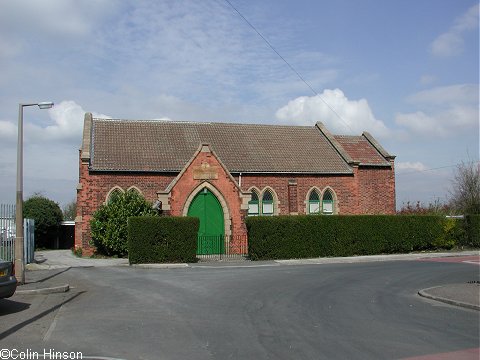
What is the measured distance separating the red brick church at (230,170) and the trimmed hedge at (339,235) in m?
3.83

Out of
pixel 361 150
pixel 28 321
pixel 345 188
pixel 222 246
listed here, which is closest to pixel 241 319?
pixel 28 321

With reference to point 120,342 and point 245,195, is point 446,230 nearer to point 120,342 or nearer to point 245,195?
point 245,195

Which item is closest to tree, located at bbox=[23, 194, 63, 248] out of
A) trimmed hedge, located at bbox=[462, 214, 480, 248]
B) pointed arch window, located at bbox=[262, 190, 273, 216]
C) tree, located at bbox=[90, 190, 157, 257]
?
tree, located at bbox=[90, 190, 157, 257]

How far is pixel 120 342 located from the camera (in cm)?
837

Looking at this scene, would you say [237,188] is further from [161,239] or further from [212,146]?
[161,239]

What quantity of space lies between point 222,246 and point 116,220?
223 inches

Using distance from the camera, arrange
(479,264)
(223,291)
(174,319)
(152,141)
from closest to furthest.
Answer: (174,319), (223,291), (479,264), (152,141)

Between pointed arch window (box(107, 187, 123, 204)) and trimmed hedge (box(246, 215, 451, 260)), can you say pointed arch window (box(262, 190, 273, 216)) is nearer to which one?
trimmed hedge (box(246, 215, 451, 260))

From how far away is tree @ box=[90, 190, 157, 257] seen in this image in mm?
Answer: 26500

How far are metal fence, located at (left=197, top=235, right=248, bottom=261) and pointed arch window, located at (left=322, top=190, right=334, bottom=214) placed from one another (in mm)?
7744

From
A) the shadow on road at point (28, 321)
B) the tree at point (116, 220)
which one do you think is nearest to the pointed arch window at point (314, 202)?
the tree at point (116, 220)

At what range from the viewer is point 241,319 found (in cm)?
1023

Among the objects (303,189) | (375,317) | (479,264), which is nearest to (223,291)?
(375,317)

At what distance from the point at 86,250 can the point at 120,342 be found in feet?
69.4
